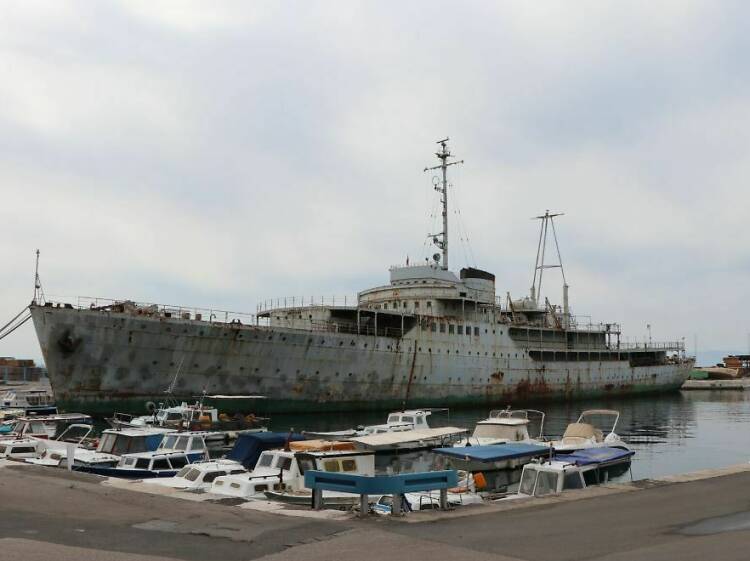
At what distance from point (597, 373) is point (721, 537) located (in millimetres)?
57676

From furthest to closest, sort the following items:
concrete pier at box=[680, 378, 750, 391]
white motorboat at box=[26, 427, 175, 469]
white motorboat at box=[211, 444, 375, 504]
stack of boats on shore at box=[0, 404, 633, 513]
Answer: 1. concrete pier at box=[680, 378, 750, 391]
2. white motorboat at box=[26, 427, 175, 469]
3. stack of boats on shore at box=[0, 404, 633, 513]
4. white motorboat at box=[211, 444, 375, 504]

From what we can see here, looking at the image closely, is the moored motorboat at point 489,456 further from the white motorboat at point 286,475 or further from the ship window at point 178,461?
the ship window at point 178,461

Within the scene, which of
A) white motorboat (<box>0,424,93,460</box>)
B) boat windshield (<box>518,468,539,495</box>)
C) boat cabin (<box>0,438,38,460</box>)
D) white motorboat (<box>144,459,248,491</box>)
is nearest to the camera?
white motorboat (<box>144,459,248,491</box>)

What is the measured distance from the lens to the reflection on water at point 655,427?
25.8 meters

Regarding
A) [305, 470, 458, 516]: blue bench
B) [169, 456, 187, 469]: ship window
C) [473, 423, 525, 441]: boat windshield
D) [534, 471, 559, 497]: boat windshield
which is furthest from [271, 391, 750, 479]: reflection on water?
[305, 470, 458, 516]: blue bench

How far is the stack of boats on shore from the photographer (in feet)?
53.6

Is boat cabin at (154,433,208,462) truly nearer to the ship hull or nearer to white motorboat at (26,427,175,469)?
white motorboat at (26,427,175,469)

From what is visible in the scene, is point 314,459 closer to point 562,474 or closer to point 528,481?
point 528,481

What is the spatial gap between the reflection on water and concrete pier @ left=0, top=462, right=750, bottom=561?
40.6ft

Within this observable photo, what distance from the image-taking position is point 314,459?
637 inches

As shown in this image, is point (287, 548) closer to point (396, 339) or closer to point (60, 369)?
point (60, 369)

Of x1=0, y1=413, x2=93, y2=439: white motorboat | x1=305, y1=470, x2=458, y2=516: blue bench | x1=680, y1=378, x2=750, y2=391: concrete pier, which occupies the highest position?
x1=305, y1=470, x2=458, y2=516: blue bench

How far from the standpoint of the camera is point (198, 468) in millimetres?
17906

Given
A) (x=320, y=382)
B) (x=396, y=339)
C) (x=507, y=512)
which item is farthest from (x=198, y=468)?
(x=396, y=339)
